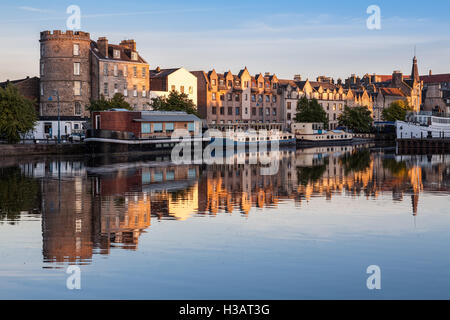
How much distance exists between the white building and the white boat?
117 feet

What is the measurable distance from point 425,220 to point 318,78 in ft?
419

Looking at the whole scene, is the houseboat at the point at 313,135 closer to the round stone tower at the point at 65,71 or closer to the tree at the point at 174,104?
the tree at the point at 174,104

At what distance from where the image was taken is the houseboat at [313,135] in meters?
105

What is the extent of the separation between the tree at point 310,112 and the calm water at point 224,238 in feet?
261

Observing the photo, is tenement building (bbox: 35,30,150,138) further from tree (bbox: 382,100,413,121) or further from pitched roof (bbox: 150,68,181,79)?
tree (bbox: 382,100,413,121)

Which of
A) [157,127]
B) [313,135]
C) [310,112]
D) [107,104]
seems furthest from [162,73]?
[157,127]

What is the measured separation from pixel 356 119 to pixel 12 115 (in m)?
82.0

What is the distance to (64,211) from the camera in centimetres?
2675

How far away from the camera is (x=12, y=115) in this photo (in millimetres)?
66562

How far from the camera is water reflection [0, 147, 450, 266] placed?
21797 mm

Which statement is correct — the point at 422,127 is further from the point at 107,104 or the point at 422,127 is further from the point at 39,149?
the point at 39,149

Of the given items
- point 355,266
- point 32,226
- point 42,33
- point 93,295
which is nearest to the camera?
point 93,295

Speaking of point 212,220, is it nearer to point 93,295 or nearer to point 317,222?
point 317,222

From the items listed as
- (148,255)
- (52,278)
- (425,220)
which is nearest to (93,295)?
(52,278)
